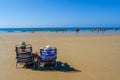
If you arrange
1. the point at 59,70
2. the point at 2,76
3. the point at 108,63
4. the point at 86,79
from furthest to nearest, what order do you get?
the point at 108,63, the point at 59,70, the point at 2,76, the point at 86,79

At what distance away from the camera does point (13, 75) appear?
8.30m

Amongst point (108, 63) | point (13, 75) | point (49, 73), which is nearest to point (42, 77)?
point (49, 73)

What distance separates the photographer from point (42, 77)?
313 inches

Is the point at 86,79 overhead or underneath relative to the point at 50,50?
underneath

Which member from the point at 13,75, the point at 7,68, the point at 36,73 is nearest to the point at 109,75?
the point at 36,73

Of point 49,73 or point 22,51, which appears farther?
point 22,51

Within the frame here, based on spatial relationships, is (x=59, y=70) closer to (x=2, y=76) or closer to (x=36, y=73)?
(x=36, y=73)

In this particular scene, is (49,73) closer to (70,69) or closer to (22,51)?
(70,69)

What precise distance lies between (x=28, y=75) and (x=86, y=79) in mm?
2302

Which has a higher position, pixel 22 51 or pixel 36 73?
pixel 22 51

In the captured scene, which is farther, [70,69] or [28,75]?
[70,69]

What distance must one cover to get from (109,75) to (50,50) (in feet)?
9.02

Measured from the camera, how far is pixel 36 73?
28.1 ft

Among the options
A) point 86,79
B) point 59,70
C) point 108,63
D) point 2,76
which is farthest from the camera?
point 108,63
